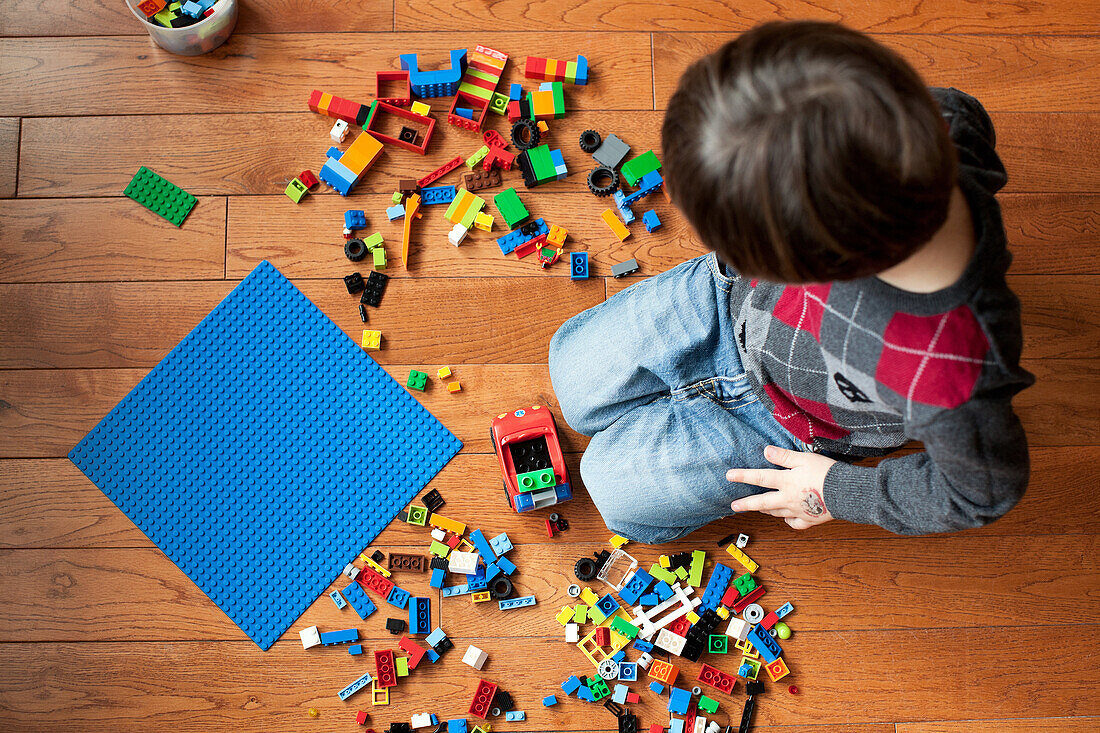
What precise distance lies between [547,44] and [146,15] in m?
0.60

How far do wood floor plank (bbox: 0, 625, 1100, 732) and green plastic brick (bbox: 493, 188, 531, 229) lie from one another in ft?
1.87

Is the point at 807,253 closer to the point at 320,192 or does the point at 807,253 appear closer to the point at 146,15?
the point at 320,192

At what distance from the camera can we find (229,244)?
44.1 inches

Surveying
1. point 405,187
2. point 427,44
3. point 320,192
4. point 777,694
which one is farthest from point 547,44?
point 777,694

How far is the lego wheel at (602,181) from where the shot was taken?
1.12 metres

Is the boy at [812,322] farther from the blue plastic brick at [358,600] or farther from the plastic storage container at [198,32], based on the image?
the plastic storage container at [198,32]

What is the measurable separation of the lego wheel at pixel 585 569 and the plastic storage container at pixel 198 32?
96 cm

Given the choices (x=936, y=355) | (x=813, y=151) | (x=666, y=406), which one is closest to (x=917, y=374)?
(x=936, y=355)

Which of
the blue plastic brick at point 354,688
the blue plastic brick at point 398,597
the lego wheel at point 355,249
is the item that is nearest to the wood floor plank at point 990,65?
the lego wheel at point 355,249

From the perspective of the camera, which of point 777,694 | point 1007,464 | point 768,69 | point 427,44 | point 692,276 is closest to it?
point 768,69

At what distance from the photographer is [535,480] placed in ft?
3.31

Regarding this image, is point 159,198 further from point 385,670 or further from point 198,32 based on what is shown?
point 385,670

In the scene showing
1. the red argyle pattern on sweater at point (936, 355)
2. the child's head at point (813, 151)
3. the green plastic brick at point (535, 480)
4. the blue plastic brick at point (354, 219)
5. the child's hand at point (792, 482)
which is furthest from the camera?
the blue plastic brick at point (354, 219)

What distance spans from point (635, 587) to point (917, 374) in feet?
1.89
